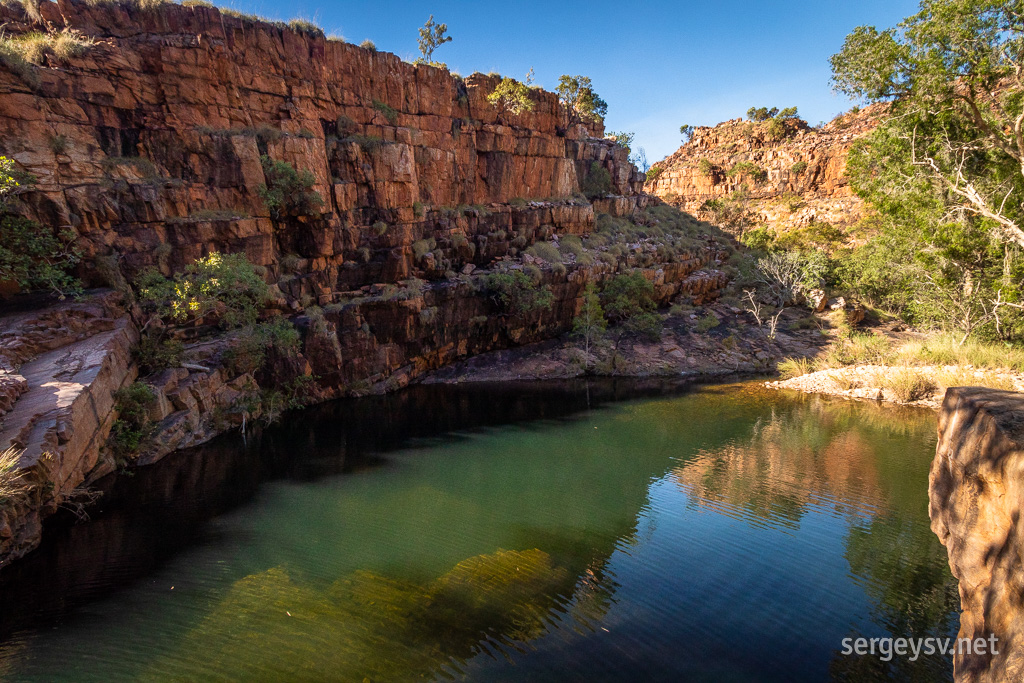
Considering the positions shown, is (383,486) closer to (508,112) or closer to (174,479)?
(174,479)

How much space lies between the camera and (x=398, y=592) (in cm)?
824

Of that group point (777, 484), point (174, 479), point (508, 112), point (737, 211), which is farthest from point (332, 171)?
point (737, 211)

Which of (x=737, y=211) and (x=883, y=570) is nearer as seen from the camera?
(x=883, y=570)

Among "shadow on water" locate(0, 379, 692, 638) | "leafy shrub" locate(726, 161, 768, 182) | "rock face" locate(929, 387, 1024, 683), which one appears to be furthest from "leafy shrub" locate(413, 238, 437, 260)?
"leafy shrub" locate(726, 161, 768, 182)

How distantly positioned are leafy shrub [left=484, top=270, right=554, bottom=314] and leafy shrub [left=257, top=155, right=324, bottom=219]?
33.8 ft

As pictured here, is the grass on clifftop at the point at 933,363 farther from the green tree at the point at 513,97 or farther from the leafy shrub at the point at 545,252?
the green tree at the point at 513,97

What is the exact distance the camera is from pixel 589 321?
31.0 m

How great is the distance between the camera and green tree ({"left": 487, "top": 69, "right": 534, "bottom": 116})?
35594 millimetres

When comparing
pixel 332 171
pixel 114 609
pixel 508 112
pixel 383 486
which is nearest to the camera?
pixel 114 609

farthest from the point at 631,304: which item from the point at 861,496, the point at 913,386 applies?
the point at 861,496

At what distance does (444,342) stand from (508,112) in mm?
18480

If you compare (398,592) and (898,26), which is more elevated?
(898,26)

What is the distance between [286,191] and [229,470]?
1399 centimetres

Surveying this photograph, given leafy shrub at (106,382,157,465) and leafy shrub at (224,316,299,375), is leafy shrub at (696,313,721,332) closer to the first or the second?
leafy shrub at (224,316,299,375)
